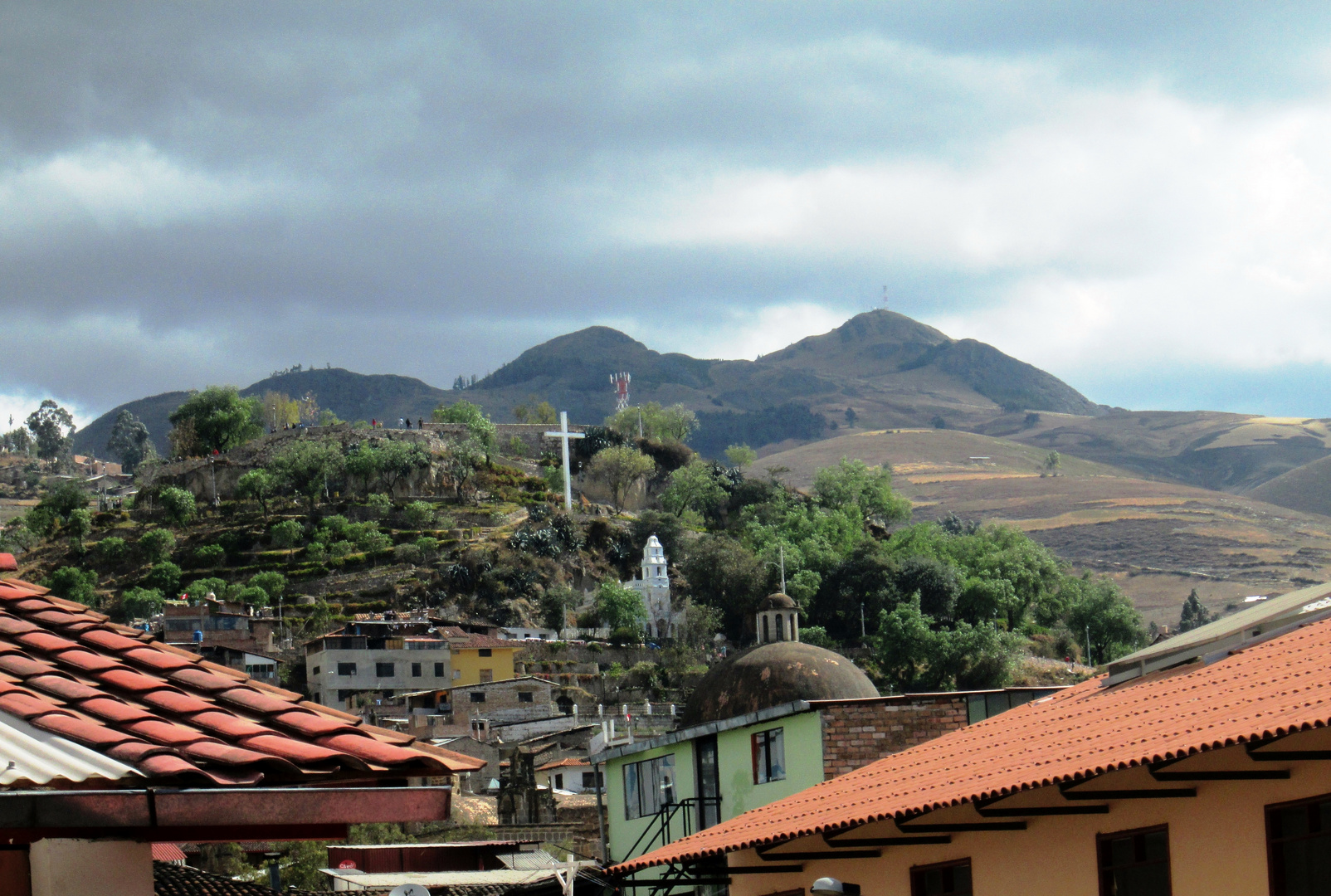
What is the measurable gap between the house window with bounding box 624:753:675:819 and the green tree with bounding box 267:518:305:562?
227 ft

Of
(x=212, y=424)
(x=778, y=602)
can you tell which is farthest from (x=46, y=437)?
(x=778, y=602)

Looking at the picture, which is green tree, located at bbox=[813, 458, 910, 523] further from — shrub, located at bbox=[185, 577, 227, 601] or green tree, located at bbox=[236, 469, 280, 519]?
shrub, located at bbox=[185, 577, 227, 601]

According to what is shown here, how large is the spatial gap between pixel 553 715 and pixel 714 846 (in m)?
62.1

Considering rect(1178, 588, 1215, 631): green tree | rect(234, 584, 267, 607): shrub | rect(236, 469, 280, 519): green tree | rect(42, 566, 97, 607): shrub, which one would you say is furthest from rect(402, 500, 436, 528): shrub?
rect(1178, 588, 1215, 631): green tree

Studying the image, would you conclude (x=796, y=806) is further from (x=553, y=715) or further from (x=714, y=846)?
(x=553, y=715)

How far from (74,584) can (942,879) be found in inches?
3455

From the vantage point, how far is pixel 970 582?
327ft

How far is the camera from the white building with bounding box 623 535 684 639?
94.9 m

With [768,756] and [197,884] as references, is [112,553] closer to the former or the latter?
[768,756]

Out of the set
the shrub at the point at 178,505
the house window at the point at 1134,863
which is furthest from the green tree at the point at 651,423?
the house window at the point at 1134,863

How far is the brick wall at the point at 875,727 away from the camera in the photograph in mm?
27391

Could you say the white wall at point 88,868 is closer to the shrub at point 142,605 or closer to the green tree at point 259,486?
the shrub at point 142,605

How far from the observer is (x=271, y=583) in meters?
93.2

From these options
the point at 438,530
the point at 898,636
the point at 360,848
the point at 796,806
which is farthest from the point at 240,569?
the point at 796,806
